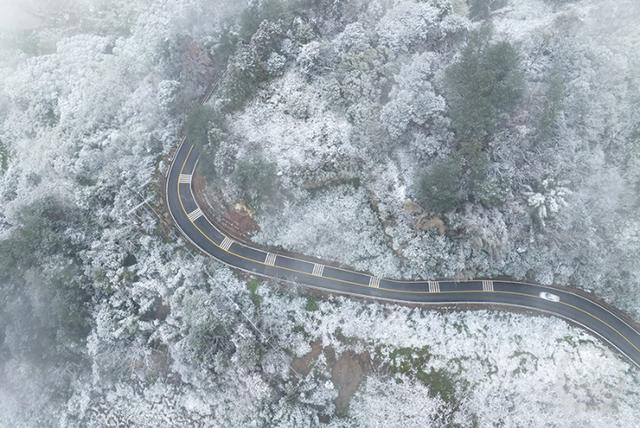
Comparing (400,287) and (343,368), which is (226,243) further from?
(400,287)

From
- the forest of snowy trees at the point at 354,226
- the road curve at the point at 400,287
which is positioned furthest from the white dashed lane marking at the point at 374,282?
the forest of snowy trees at the point at 354,226

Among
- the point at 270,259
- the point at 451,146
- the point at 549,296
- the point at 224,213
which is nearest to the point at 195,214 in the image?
the point at 224,213

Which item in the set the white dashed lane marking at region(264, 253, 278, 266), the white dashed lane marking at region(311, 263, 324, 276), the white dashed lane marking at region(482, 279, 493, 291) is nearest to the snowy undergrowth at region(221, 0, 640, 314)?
the white dashed lane marking at region(482, 279, 493, 291)

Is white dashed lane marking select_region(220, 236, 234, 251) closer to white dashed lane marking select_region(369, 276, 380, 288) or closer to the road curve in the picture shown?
the road curve

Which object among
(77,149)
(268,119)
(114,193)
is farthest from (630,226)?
(77,149)

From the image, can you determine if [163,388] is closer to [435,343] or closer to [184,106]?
[435,343]

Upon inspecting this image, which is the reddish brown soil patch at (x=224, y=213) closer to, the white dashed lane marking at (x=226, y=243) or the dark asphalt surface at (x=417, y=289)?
the white dashed lane marking at (x=226, y=243)
